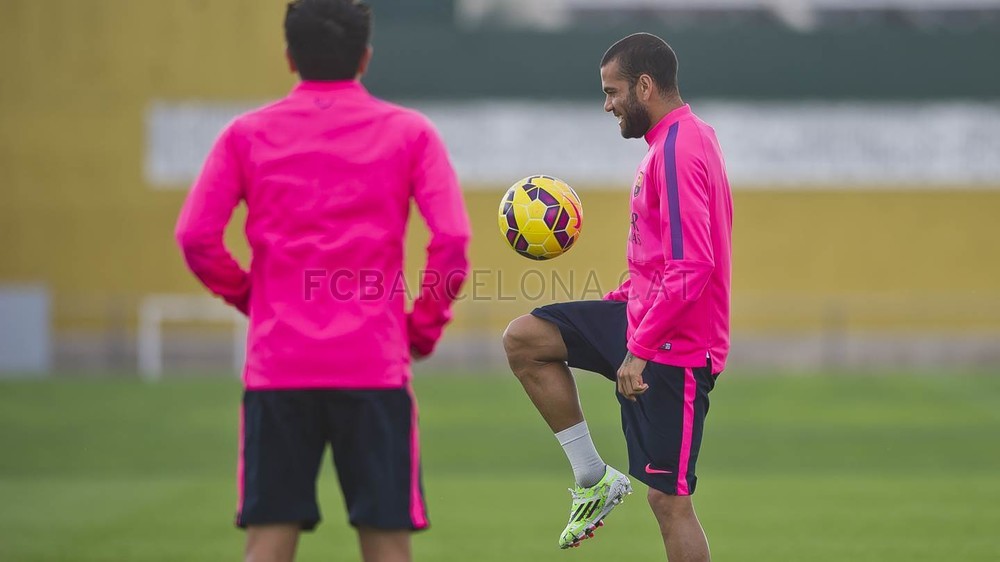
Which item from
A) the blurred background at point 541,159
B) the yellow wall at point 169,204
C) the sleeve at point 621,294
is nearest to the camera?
the sleeve at point 621,294

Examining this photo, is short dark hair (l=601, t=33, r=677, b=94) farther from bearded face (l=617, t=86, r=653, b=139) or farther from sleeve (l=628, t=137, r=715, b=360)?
sleeve (l=628, t=137, r=715, b=360)

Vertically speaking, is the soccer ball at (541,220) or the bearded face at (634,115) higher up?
the bearded face at (634,115)

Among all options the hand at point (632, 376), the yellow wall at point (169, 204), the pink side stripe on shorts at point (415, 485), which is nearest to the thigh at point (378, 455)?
the pink side stripe on shorts at point (415, 485)

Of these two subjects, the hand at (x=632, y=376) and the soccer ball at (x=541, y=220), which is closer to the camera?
Result: the hand at (x=632, y=376)

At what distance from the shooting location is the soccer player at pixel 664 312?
5.67 meters

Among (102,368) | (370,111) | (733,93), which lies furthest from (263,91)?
(370,111)

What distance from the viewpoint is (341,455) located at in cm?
481

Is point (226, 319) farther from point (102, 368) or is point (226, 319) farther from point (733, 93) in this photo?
point (733, 93)

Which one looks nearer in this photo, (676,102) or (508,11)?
(676,102)

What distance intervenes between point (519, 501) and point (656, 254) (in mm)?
5337

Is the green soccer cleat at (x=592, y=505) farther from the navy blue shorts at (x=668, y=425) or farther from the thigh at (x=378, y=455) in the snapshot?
the thigh at (x=378, y=455)

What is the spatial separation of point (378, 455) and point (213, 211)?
3.33 feet

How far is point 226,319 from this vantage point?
23922mm

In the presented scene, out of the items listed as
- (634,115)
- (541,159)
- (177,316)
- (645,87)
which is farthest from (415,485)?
(177,316)
